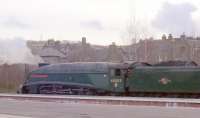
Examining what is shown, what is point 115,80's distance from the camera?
3122 cm

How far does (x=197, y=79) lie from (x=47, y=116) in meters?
13.4

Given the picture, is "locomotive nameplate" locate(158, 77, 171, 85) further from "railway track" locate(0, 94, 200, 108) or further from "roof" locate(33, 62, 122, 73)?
"railway track" locate(0, 94, 200, 108)

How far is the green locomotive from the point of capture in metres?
29.2

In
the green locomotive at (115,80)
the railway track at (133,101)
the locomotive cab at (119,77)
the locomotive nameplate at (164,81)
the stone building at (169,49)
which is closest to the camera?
the railway track at (133,101)

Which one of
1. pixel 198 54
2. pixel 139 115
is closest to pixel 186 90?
pixel 139 115

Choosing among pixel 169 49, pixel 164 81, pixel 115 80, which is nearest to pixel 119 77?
pixel 115 80

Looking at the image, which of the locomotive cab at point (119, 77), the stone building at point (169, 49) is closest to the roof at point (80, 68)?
the locomotive cab at point (119, 77)

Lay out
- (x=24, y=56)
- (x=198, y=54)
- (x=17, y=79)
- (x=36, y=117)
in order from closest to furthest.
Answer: (x=36, y=117)
(x=17, y=79)
(x=24, y=56)
(x=198, y=54)

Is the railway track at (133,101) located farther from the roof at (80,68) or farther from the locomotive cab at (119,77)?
the locomotive cab at (119,77)

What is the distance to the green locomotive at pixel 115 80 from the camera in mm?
29172

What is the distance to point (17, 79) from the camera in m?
45.3

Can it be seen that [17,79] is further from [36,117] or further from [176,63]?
[36,117]

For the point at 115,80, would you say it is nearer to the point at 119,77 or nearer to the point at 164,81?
the point at 119,77

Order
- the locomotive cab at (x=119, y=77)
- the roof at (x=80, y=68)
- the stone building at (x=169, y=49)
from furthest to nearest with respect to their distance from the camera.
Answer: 1. the stone building at (x=169, y=49)
2. the roof at (x=80, y=68)
3. the locomotive cab at (x=119, y=77)
